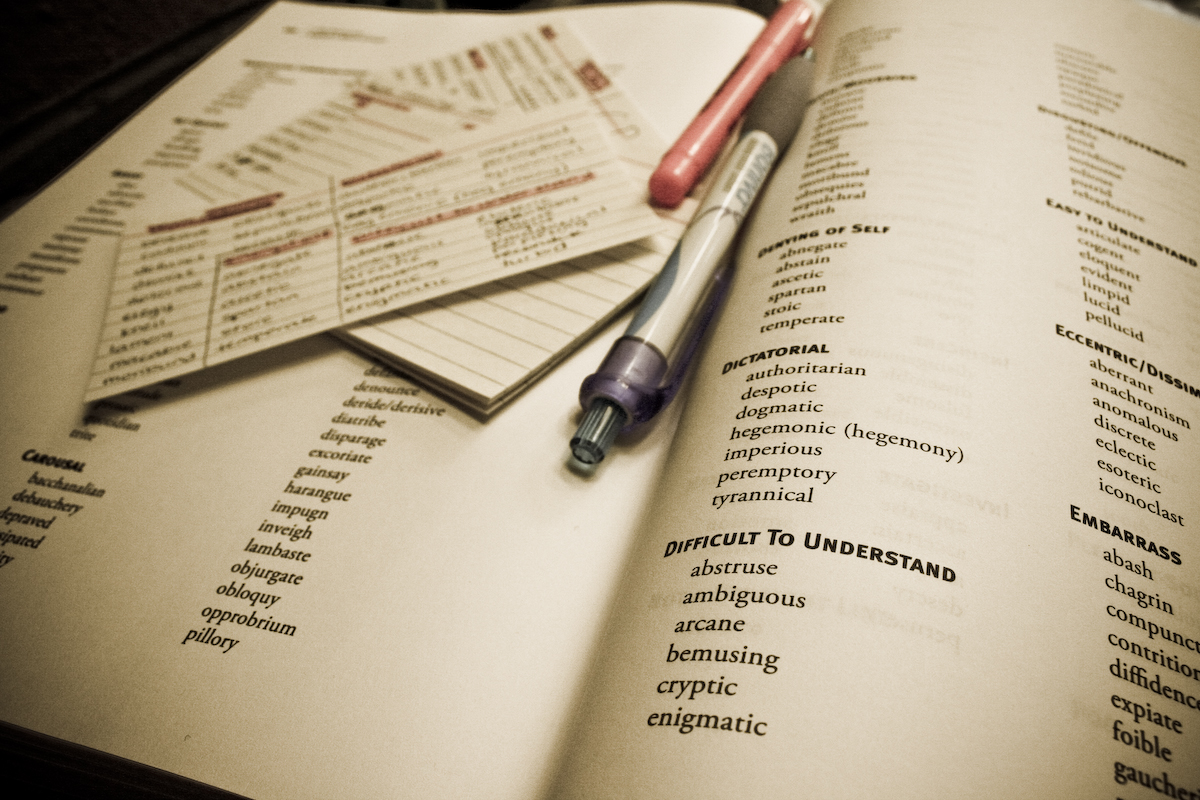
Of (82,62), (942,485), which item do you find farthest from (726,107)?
(82,62)

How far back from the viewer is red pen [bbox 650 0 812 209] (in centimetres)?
35

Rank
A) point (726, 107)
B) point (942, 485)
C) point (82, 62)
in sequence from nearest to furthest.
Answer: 1. point (942, 485)
2. point (726, 107)
3. point (82, 62)

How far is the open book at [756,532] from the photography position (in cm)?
19

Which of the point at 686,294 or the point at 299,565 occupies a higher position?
Answer: the point at 686,294

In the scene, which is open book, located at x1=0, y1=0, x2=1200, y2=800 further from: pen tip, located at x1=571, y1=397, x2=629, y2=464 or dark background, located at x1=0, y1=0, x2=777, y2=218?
dark background, located at x1=0, y1=0, x2=777, y2=218

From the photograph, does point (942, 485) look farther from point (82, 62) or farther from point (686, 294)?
point (82, 62)

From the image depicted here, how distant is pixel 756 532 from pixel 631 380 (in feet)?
0.31

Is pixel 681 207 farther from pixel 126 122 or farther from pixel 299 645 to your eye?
pixel 126 122

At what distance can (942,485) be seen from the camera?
223mm

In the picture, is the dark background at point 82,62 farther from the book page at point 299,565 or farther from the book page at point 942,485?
the book page at point 942,485

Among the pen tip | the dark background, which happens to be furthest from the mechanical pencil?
the dark background

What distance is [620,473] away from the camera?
0.93ft

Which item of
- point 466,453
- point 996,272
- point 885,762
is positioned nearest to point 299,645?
point 466,453

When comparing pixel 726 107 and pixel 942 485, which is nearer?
pixel 942 485
